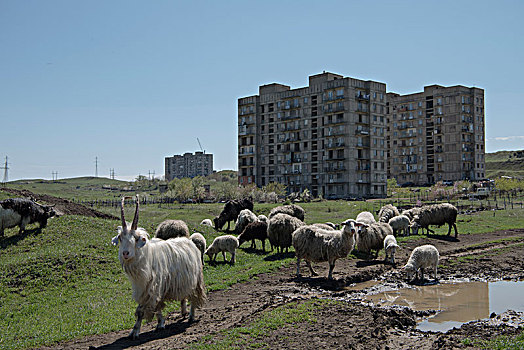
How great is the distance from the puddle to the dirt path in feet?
2.93

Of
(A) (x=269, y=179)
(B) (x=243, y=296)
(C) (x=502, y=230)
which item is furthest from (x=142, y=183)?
(B) (x=243, y=296)

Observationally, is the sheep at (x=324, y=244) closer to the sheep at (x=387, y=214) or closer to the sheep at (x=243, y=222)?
the sheep at (x=243, y=222)

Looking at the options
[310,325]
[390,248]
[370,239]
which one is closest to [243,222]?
[370,239]

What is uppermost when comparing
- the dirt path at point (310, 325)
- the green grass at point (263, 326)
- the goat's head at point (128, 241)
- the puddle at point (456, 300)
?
the goat's head at point (128, 241)

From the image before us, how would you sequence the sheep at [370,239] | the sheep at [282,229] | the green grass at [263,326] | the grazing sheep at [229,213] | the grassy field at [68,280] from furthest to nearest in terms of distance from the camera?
the grazing sheep at [229,213]
the sheep at [282,229]
the sheep at [370,239]
the grassy field at [68,280]
the green grass at [263,326]

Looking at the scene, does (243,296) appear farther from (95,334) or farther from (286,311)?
(95,334)

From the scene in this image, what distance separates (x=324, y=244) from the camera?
693 inches

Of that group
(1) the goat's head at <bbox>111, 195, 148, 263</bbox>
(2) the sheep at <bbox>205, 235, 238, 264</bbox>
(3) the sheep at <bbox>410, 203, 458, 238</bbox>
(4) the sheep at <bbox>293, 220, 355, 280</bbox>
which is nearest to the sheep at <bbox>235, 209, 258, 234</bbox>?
(2) the sheep at <bbox>205, 235, 238, 264</bbox>

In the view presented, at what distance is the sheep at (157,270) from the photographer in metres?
10.2

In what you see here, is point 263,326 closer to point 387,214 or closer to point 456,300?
point 456,300

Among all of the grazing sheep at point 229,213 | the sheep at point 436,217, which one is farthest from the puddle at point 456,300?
the grazing sheep at point 229,213

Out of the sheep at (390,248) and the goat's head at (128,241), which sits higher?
the goat's head at (128,241)

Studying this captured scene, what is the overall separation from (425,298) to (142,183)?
161 metres

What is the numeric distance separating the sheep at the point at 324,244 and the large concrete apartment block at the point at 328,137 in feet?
231
